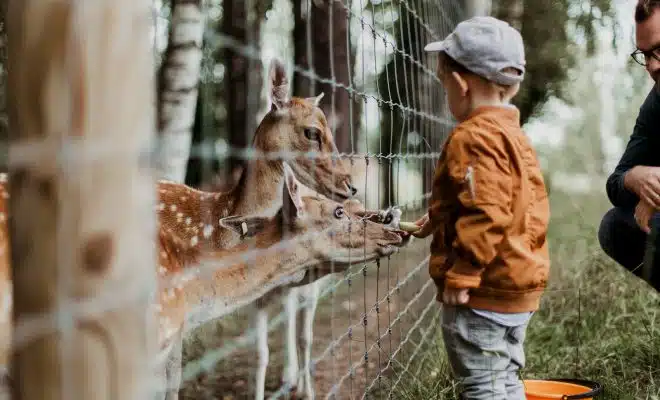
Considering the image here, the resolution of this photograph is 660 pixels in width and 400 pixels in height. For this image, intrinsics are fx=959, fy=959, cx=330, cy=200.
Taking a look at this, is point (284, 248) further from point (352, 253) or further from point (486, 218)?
point (486, 218)

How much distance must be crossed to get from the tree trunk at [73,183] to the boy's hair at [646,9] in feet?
10.1

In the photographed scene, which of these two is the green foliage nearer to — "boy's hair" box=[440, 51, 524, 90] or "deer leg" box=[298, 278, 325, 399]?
"deer leg" box=[298, 278, 325, 399]

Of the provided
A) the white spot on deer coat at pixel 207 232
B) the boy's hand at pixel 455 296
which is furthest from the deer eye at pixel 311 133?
the boy's hand at pixel 455 296

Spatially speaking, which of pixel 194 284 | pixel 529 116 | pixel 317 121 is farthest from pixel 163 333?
pixel 529 116

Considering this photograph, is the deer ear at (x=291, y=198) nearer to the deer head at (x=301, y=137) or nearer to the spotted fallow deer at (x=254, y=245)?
the spotted fallow deer at (x=254, y=245)

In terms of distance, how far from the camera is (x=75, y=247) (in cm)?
134

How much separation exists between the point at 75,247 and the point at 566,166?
19.4 m

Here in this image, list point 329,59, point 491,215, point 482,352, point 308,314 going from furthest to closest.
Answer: point 329,59 < point 308,314 < point 482,352 < point 491,215

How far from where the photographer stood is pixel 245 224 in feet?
14.0

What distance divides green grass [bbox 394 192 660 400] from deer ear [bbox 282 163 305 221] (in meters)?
0.89

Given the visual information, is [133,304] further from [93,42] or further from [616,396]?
[616,396]

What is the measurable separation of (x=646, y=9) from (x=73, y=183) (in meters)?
3.26

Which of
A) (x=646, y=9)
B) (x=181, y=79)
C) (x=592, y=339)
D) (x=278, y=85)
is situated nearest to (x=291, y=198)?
(x=278, y=85)

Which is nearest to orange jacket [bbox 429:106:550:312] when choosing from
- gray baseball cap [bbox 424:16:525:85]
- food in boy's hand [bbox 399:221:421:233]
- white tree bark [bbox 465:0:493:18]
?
gray baseball cap [bbox 424:16:525:85]
